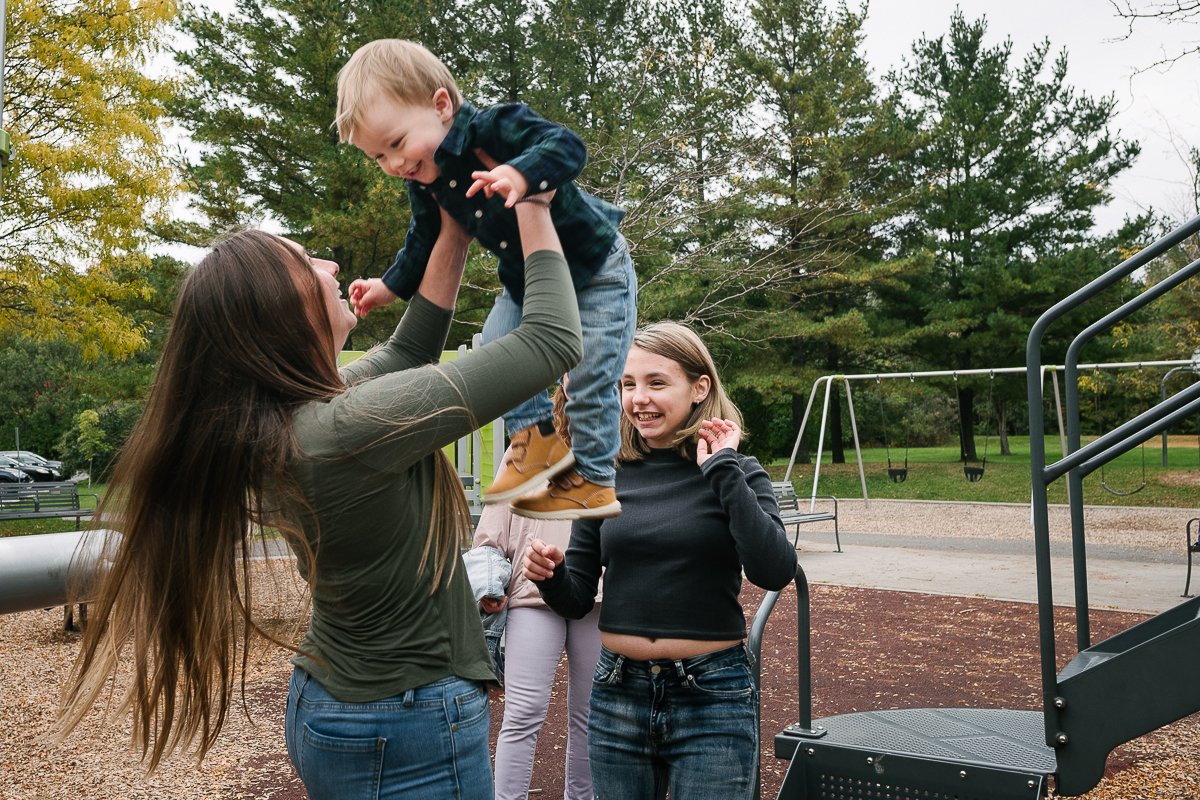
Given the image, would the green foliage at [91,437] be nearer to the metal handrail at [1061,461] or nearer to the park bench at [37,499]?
the park bench at [37,499]

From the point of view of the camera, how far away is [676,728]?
227 centimetres

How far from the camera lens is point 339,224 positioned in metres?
15.2

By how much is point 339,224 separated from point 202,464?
14324 mm

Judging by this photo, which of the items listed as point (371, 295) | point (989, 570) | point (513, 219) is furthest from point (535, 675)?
point (989, 570)

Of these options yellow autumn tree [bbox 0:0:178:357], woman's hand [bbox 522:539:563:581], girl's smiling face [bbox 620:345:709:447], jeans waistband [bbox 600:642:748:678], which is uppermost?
yellow autumn tree [bbox 0:0:178:357]

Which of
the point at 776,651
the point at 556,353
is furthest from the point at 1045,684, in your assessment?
the point at 776,651

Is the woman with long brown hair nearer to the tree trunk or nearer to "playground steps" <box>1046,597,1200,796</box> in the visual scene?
"playground steps" <box>1046,597,1200,796</box>

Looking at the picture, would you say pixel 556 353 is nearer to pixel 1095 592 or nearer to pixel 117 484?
pixel 117 484

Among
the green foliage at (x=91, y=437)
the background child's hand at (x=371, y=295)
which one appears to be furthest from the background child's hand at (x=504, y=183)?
the green foliage at (x=91, y=437)

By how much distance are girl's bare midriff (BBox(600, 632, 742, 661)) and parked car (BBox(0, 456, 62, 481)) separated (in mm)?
33728

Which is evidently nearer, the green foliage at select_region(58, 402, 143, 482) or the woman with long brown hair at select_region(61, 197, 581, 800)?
the woman with long brown hair at select_region(61, 197, 581, 800)

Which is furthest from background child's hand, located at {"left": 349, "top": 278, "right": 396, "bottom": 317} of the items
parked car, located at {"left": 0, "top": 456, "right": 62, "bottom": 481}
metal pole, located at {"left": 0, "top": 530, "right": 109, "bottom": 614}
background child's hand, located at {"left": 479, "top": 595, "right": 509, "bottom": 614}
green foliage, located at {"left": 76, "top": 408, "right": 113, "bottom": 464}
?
parked car, located at {"left": 0, "top": 456, "right": 62, "bottom": 481}

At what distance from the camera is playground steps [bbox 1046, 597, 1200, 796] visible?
303 cm

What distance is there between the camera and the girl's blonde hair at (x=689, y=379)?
2.64m
